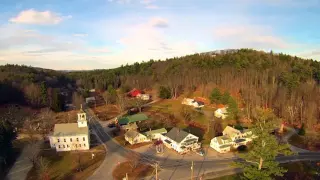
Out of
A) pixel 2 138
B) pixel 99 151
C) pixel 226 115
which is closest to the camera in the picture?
pixel 2 138

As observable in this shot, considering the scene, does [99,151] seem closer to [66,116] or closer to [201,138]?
[201,138]

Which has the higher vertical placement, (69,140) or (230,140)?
(69,140)

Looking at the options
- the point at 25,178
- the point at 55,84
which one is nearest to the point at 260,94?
the point at 25,178

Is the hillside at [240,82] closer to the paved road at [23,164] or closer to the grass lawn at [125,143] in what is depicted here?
the grass lawn at [125,143]

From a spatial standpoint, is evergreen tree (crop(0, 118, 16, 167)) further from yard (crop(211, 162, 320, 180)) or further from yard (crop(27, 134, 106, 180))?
yard (crop(211, 162, 320, 180))

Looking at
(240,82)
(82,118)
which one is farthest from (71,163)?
(240,82)

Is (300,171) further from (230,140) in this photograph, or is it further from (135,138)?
(135,138)

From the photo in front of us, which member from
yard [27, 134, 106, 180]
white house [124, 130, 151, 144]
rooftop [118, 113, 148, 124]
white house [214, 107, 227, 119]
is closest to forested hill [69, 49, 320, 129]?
white house [214, 107, 227, 119]
